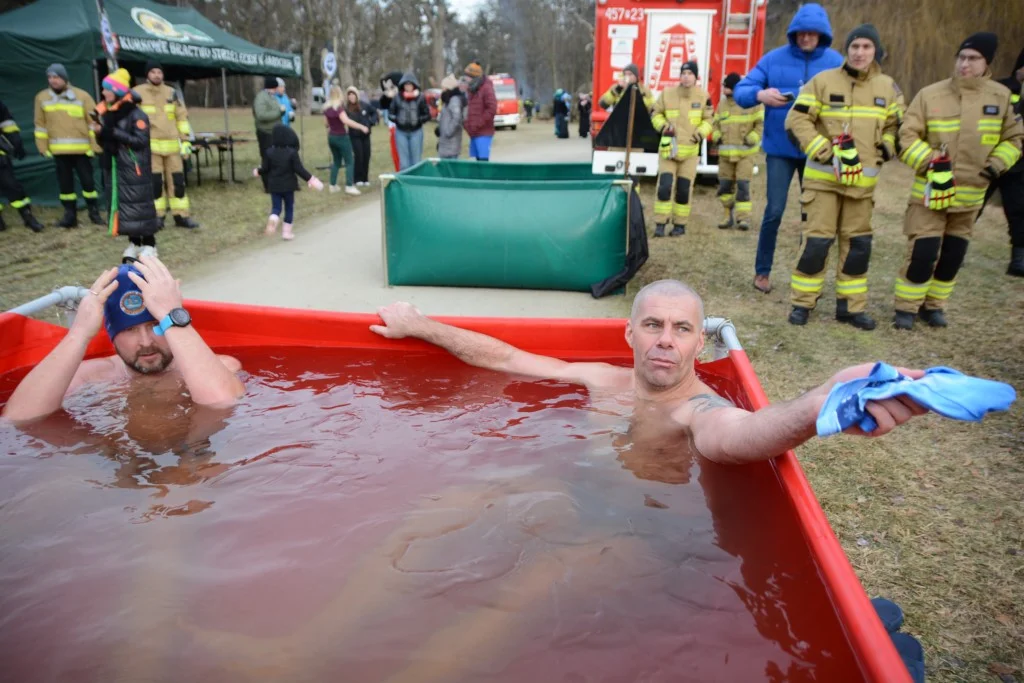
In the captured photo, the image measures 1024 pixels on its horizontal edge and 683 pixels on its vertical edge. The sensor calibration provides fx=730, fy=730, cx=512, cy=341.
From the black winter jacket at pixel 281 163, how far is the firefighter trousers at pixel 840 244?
5.44 meters

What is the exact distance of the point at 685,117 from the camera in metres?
8.52

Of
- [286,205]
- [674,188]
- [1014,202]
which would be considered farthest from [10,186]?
[1014,202]

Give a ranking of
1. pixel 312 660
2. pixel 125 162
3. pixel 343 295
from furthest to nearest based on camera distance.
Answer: pixel 125 162
pixel 343 295
pixel 312 660

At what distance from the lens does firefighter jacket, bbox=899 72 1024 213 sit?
490 centimetres

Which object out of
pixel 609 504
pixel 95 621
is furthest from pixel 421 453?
pixel 95 621

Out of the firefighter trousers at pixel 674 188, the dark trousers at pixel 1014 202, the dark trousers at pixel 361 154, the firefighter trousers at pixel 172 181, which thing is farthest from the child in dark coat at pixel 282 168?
the dark trousers at pixel 1014 202

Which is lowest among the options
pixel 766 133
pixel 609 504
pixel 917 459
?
pixel 917 459

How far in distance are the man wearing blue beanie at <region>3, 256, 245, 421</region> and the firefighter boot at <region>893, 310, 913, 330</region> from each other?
4.55 m

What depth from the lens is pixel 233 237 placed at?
8742mm

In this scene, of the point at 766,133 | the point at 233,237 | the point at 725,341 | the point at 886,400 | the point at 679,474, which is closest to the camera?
the point at 886,400

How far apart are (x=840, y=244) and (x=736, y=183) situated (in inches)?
168

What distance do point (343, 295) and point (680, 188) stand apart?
14.9ft

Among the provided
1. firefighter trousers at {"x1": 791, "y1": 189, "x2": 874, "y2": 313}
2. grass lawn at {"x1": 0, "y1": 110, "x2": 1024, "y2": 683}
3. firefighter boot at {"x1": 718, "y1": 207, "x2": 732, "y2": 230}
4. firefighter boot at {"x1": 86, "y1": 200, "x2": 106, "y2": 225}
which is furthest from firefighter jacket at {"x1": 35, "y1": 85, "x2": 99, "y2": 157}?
firefighter trousers at {"x1": 791, "y1": 189, "x2": 874, "y2": 313}

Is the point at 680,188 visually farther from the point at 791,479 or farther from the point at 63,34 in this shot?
the point at 63,34
